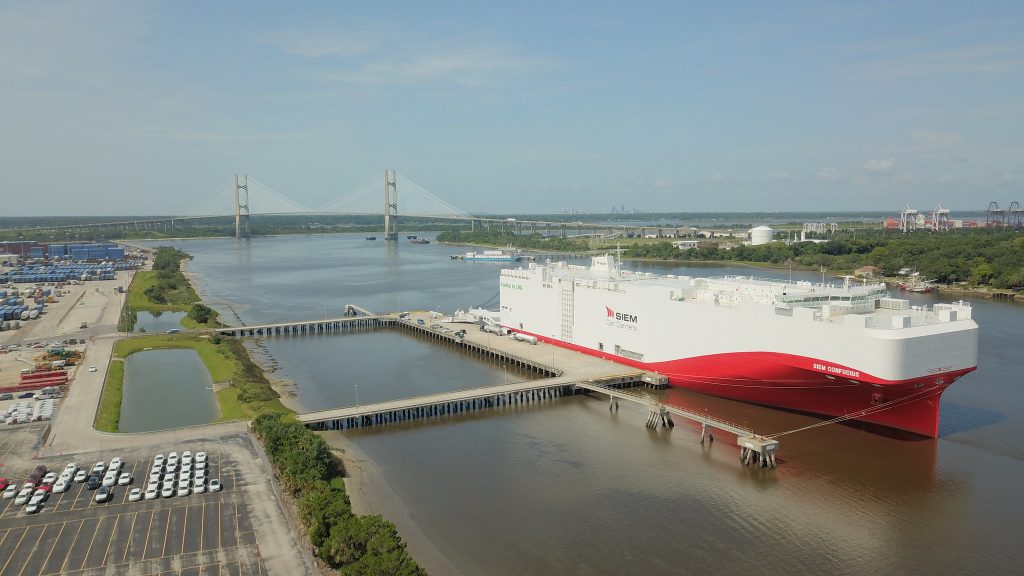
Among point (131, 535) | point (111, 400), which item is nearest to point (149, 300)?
point (111, 400)

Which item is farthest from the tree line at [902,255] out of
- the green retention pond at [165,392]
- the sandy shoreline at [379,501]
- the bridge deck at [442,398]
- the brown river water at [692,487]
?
the green retention pond at [165,392]

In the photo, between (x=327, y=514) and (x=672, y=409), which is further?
(x=672, y=409)

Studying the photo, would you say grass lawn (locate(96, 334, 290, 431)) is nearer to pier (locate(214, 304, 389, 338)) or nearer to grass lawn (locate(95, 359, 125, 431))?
grass lawn (locate(95, 359, 125, 431))

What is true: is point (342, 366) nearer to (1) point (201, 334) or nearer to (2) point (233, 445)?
(1) point (201, 334)

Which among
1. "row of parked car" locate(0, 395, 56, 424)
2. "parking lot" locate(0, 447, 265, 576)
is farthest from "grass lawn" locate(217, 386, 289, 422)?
"parking lot" locate(0, 447, 265, 576)

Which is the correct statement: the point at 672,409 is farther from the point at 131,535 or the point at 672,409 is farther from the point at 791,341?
the point at 131,535

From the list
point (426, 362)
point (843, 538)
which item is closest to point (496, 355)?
point (426, 362)
